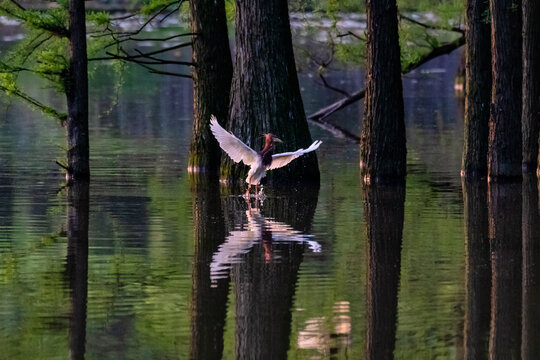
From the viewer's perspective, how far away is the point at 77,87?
62.4 feet

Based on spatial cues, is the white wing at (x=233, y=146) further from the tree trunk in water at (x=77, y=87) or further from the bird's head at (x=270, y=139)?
the tree trunk in water at (x=77, y=87)

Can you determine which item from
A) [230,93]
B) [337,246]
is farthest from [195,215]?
[230,93]

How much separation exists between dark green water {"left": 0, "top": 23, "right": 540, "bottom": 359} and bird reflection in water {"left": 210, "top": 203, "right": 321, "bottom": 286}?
2cm

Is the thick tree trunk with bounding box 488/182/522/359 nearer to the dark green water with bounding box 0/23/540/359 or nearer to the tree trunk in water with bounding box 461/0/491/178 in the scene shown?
the dark green water with bounding box 0/23/540/359

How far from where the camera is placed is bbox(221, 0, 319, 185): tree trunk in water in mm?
18875

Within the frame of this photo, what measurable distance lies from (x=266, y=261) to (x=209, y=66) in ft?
31.0

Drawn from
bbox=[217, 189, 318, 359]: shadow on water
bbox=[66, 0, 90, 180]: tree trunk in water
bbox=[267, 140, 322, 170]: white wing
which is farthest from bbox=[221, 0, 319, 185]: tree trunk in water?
bbox=[66, 0, 90, 180]: tree trunk in water

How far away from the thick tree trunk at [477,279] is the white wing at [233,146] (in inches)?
124

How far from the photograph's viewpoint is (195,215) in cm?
1550

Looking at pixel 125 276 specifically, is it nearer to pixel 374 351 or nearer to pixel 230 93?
pixel 374 351

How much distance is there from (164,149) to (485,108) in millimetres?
9764

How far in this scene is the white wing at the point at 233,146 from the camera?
689 inches

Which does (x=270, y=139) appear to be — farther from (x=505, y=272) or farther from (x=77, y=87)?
(x=505, y=272)

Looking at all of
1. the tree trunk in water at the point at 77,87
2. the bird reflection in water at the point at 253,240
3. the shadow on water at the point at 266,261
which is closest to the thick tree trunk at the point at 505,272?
the shadow on water at the point at 266,261
